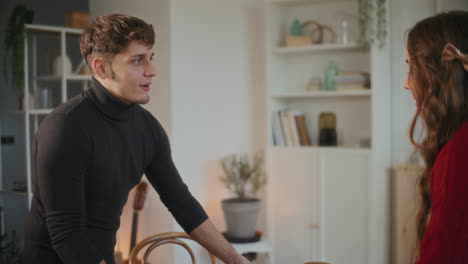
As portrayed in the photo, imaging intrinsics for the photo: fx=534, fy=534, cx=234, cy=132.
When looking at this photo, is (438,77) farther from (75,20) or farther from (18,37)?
(75,20)

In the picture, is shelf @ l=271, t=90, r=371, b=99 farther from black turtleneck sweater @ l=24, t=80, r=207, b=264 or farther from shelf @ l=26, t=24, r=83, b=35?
black turtleneck sweater @ l=24, t=80, r=207, b=264

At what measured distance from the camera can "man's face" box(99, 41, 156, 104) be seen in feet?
5.22

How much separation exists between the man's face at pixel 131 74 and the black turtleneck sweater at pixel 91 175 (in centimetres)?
4

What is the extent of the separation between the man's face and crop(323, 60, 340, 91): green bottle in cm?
250

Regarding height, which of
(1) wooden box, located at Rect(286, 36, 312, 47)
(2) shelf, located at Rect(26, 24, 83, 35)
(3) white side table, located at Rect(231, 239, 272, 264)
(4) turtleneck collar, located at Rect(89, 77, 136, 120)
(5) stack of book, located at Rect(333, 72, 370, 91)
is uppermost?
(2) shelf, located at Rect(26, 24, 83, 35)

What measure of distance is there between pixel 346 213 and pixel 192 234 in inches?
88.2

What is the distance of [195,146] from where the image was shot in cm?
395

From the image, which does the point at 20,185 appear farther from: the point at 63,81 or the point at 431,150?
the point at 431,150

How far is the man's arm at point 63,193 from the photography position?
56.9 inches

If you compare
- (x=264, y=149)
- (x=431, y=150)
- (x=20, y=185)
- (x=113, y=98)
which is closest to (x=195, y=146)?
(x=264, y=149)

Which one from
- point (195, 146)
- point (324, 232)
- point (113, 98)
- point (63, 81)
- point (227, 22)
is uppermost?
point (227, 22)

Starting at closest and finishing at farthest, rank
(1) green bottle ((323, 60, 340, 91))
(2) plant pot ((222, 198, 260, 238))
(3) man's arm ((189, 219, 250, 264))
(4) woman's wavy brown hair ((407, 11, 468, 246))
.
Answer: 1. (4) woman's wavy brown hair ((407, 11, 468, 246))
2. (3) man's arm ((189, 219, 250, 264))
3. (2) plant pot ((222, 198, 260, 238))
4. (1) green bottle ((323, 60, 340, 91))

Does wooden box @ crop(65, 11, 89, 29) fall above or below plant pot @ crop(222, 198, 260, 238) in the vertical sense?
above

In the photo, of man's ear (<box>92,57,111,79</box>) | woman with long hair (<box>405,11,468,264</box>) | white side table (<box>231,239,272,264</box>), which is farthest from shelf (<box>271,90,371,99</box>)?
man's ear (<box>92,57,111,79</box>)
